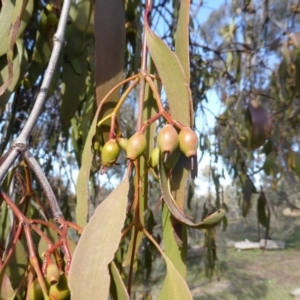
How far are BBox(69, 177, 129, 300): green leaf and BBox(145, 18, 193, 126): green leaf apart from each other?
10cm

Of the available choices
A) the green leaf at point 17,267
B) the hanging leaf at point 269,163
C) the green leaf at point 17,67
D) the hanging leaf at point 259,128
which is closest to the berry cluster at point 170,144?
the green leaf at point 17,267

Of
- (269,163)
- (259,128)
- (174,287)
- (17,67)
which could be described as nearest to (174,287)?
(174,287)

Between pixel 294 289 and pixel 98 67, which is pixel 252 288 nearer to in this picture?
pixel 294 289

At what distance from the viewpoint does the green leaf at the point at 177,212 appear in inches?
16.3

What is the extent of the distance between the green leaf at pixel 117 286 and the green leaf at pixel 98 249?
0.05 meters

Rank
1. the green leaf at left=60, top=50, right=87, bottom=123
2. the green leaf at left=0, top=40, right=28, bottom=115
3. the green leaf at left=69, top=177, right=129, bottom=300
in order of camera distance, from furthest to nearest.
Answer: the green leaf at left=60, top=50, right=87, bottom=123 < the green leaf at left=0, top=40, right=28, bottom=115 < the green leaf at left=69, top=177, right=129, bottom=300

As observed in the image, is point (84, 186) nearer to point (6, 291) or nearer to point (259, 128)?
point (6, 291)

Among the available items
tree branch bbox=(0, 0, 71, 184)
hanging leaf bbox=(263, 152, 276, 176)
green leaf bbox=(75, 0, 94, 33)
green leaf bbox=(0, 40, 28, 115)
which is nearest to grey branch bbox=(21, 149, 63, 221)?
tree branch bbox=(0, 0, 71, 184)

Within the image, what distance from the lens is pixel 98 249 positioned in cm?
43

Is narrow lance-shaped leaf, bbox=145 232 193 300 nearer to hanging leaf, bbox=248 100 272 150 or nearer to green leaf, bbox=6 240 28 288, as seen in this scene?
green leaf, bbox=6 240 28 288

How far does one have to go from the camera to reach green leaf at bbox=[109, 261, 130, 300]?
0.47m

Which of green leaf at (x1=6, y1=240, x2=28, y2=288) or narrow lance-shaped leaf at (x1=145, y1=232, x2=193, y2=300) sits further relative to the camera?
green leaf at (x1=6, y1=240, x2=28, y2=288)

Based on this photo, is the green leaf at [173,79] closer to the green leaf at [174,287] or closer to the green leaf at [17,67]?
the green leaf at [174,287]

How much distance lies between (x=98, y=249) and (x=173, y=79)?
209mm
